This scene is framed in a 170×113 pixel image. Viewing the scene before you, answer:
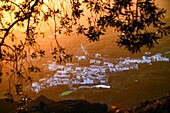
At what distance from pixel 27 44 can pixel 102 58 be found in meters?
91.4

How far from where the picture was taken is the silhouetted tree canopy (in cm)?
471

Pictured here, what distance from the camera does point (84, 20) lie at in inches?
240

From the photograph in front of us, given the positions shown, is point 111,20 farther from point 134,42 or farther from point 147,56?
point 147,56

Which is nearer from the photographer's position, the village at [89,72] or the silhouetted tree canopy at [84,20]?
the silhouetted tree canopy at [84,20]

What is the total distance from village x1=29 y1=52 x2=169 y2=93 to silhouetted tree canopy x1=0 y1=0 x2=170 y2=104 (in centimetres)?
6127

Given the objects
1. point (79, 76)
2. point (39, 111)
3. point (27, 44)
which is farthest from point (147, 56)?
point (27, 44)

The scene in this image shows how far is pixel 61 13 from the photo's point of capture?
21.2 ft

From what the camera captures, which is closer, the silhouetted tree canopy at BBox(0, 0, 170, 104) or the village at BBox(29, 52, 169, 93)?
the silhouetted tree canopy at BBox(0, 0, 170, 104)

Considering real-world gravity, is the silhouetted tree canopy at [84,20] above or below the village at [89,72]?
above

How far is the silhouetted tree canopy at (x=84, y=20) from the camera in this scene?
4.71 metres

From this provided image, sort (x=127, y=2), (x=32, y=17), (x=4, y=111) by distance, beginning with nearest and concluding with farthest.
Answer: (x=127, y=2)
(x=32, y=17)
(x=4, y=111)

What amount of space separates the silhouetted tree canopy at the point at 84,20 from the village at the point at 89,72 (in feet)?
201

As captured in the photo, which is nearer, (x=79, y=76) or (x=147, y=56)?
(x=79, y=76)

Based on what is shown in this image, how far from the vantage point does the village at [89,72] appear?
7241 cm
